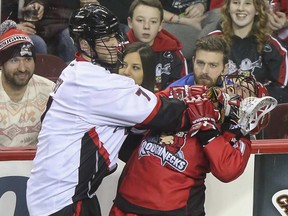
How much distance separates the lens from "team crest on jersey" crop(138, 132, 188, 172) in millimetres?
3873

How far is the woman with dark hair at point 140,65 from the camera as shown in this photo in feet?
16.4

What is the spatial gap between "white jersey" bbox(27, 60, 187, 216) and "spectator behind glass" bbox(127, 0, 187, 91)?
2272 mm

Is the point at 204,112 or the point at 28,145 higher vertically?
the point at 204,112

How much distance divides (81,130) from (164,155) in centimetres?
40

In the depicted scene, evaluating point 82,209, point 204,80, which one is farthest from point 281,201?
point 82,209

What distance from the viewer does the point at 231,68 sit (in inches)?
229

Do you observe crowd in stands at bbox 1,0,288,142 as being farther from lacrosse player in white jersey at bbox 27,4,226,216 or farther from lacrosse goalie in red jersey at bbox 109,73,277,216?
lacrosse player in white jersey at bbox 27,4,226,216

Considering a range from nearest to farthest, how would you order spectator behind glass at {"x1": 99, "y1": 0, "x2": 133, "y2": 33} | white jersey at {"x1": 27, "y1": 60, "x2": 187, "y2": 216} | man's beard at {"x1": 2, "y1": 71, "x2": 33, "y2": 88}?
white jersey at {"x1": 27, "y1": 60, "x2": 187, "y2": 216} < man's beard at {"x1": 2, "y1": 71, "x2": 33, "y2": 88} < spectator behind glass at {"x1": 99, "y1": 0, "x2": 133, "y2": 33}

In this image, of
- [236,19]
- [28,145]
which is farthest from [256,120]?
[236,19]

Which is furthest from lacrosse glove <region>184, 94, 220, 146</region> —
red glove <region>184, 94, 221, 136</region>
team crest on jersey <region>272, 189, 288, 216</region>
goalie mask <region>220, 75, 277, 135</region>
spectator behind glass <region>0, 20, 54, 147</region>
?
spectator behind glass <region>0, 20, 54, 147</region>

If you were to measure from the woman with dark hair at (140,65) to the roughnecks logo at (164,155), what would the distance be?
42.5 inches

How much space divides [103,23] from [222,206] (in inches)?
57.2

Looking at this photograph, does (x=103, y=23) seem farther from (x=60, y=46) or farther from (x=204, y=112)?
(x=60, y=46)

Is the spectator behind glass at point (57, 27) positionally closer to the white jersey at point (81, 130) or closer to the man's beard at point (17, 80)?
the man's beard at point (17, 80)
